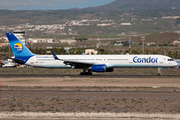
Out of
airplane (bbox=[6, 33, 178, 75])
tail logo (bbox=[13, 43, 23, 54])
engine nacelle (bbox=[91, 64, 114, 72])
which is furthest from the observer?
tail logo (bbox=[13, 43, 23, 54])

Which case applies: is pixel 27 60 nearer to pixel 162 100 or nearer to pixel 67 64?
pixel 67 64

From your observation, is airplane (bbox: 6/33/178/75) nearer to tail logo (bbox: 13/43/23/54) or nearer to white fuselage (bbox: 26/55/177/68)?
white fuselage (bbox: 26/55/177/68)

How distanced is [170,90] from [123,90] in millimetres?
4458

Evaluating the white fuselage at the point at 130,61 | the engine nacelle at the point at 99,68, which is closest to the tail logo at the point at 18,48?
the white fuselage at the point at 130,61

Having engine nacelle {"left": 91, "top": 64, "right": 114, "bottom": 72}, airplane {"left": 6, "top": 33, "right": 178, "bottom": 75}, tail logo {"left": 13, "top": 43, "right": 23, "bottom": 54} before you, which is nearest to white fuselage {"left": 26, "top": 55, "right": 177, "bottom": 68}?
airplane {"left": 6, "top": 33, "right": 178, "bottom": 75}

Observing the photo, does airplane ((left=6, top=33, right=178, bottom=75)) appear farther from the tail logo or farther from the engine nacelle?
the tail logo

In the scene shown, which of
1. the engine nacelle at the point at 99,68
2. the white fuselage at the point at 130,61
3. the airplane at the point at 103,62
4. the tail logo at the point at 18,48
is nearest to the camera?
the engine nacelle at the point at 99,68

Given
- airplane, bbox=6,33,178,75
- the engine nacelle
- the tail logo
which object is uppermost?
the tail logo

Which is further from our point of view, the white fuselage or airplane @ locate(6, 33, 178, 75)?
the white fuselage

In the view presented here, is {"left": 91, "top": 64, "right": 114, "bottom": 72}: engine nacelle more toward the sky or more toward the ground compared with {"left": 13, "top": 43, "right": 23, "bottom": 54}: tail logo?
more toward the ground

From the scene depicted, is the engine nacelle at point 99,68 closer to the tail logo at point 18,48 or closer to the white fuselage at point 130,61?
the white fuselage at point 130,61

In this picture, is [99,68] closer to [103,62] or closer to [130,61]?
[103,62]

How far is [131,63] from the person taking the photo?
46.8 meters

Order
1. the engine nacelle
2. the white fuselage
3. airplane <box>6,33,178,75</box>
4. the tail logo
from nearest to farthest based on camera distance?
the engine nacelle < airplane <box>6,33,178,75</box> < the white fuselage < the tail logo
